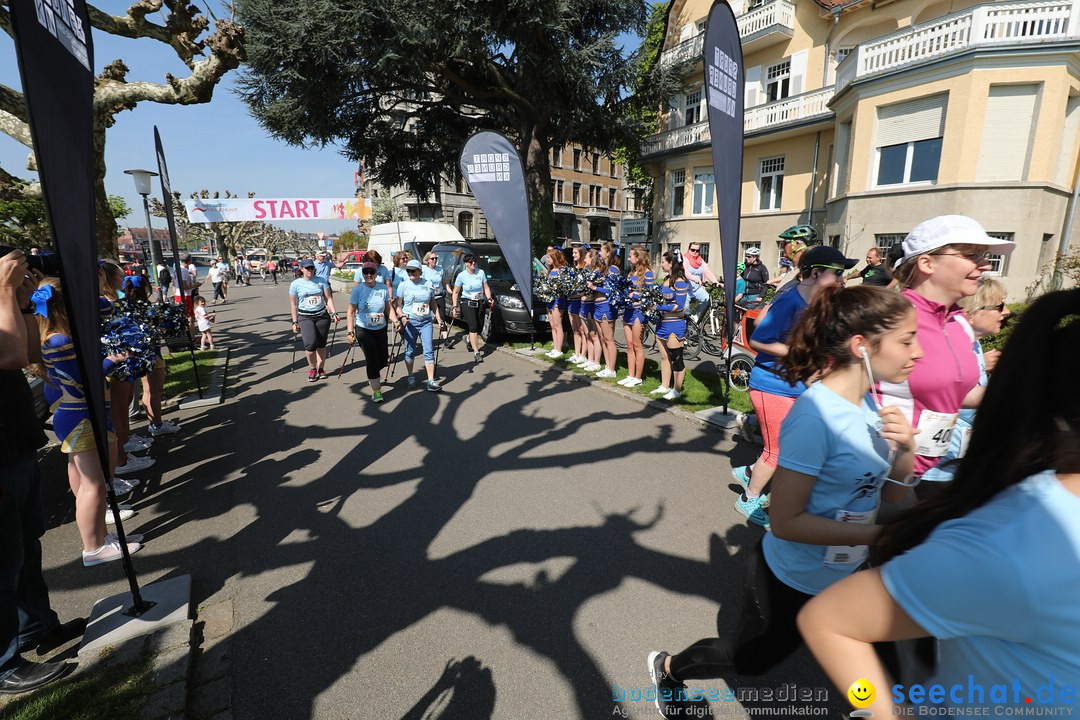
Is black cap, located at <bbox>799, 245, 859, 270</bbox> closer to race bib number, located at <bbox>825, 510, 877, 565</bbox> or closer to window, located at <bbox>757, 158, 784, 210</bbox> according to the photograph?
race bib number, located at <bbox>825, 510, 877, 565</bbox>

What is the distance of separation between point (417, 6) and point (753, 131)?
1406 centimetres

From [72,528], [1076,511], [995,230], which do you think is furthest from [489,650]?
[995,230]

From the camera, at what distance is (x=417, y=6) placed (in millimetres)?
Answer: 14148

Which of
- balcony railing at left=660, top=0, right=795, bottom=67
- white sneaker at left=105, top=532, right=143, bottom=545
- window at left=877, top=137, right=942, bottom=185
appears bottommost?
white sneaker at left=105, top=532, right=143, bottom=545

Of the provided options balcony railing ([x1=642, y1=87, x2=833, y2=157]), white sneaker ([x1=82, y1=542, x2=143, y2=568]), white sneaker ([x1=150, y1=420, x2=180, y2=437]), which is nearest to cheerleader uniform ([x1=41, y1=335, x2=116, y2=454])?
white sneaker ([x1=82, y1=542, x2=143, y2=568])

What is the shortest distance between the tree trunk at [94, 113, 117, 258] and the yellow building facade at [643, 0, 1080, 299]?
54.4 ft

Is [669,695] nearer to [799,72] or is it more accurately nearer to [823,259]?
[823,259]

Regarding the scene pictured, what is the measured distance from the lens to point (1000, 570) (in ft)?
2.60

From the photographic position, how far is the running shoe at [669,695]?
7.08ft

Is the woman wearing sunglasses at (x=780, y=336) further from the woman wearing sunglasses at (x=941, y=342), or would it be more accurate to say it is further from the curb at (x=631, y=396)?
the curb at (x=631, y=396)

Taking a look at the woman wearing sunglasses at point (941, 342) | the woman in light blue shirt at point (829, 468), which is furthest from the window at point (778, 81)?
the woman in light blue shirt at point (829, 468)

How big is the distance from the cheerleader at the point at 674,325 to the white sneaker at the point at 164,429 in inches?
241

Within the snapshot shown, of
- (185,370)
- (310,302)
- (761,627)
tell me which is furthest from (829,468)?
(185,370)

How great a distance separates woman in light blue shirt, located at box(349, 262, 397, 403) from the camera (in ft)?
22.9
